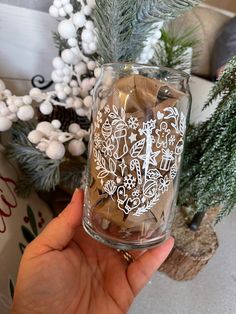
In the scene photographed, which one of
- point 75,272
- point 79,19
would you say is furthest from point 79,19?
point 75,272

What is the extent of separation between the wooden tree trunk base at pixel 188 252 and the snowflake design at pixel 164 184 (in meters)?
0.30

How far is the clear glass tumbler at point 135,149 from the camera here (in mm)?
296

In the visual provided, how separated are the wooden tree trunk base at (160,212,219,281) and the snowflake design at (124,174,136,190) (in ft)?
1.06

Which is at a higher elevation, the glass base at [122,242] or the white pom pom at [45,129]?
the white pom pom at [45,129]

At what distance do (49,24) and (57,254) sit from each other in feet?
1.27

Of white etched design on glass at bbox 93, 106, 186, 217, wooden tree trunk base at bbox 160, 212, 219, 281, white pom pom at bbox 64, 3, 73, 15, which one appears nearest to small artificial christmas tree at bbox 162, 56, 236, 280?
wooden tree trunk base at bbox 160, 212, 219, 281

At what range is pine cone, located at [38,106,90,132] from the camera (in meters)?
0.53

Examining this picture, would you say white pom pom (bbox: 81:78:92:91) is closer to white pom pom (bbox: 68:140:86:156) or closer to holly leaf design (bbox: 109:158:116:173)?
white pom pom (bbox: 68:140:86:156)

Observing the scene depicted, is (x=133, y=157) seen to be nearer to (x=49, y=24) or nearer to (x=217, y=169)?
(x=217, y=169)

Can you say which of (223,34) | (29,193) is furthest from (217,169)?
(223,34)

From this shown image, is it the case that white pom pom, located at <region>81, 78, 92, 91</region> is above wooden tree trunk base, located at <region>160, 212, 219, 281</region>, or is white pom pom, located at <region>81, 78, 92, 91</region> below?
above

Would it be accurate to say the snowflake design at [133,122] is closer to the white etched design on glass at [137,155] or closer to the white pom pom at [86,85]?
the white etched design on glass at [137,155]

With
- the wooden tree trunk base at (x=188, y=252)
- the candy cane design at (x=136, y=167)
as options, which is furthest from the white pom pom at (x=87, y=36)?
the wooden tree trunk base at (x=188, y=252)

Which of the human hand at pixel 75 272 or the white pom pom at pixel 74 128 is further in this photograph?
the white pom pom at pixel 74 128
